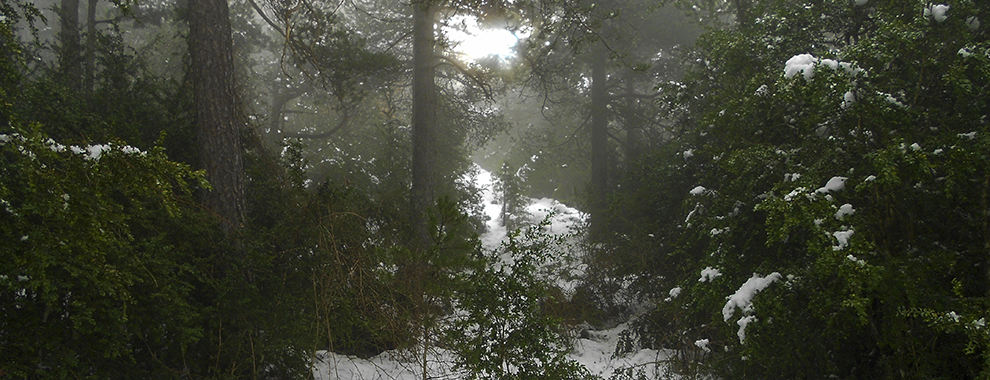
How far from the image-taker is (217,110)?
5.88 meters

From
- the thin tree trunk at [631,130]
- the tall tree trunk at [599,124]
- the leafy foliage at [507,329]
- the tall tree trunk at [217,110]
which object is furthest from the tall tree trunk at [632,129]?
the tall tree trunk at [217,110]

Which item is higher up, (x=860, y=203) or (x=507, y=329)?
(x=860, y=203)

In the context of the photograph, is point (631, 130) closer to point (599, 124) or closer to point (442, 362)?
point (599, 124)

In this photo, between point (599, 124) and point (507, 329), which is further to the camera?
point (599, 124)

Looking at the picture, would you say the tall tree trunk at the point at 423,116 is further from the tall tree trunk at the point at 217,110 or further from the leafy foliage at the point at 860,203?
the leafy foliage at the point at 860,203

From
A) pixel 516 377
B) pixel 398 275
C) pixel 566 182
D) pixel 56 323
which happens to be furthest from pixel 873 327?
pixel 566 182

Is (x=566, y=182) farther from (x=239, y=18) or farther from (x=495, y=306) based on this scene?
(x=495, y=306)

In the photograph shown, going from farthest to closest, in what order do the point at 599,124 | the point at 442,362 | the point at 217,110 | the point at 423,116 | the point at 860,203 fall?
the point at 599,124
the point at 423,116
the point at 217,110
the point at 442,362
the point at 860,203

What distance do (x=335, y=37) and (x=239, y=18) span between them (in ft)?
29.3

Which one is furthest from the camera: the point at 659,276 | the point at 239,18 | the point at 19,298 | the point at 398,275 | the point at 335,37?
the point at 239,18

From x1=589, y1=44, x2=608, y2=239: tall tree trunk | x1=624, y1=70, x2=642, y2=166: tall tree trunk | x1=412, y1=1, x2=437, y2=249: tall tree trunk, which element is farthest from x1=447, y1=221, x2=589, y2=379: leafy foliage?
x1=624, y1=70, x2=642, y2=166: tall tree trunk

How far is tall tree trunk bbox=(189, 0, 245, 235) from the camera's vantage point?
575 centimetres

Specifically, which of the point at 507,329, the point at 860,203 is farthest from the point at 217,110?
the point at 860,203

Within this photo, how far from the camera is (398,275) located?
5.60m
